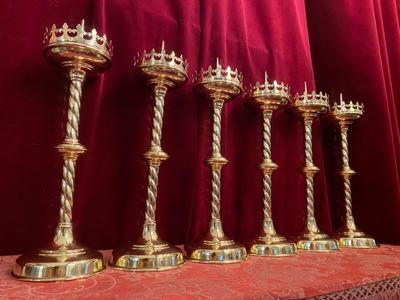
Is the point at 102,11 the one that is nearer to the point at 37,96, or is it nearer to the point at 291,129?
the point at 37,96

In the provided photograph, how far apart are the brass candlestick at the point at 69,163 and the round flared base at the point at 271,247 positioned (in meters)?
0.45

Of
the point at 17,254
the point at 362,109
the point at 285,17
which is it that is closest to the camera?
the point at 17,254

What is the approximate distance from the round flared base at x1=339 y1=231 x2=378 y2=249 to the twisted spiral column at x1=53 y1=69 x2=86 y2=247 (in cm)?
89

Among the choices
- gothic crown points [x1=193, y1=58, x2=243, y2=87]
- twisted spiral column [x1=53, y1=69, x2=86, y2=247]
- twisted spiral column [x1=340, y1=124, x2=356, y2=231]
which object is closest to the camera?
twisted spiral column [x1=53, y1=69, x2=86, y2=247]

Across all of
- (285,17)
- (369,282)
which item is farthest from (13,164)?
(285,17)

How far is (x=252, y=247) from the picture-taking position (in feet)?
3.20

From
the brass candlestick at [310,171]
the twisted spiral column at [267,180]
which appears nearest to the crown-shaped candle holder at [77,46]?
the twisted spiral column at [267,180]

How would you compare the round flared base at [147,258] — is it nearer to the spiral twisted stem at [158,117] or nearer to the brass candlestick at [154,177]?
the brass candlestick at [154,177]

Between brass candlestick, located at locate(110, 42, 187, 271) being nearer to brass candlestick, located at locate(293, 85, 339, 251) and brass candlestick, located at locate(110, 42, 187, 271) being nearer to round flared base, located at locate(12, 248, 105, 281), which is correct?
round flared base, located at locate(12, 248, 105, 281)

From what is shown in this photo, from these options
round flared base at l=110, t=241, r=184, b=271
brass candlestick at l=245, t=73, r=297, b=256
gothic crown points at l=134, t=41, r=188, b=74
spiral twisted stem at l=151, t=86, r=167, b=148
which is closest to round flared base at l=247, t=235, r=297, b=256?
brass candlestick at l=245, t=73, r=297, b=256

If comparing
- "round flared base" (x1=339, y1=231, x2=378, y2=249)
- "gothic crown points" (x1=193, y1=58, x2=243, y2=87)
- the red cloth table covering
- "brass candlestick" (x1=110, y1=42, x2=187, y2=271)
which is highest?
"gothic crown points" (x1=193, y1=58, x2=243, y2=87)

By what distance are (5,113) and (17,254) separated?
359 mm

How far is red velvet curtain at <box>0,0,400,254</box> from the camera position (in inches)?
34.9

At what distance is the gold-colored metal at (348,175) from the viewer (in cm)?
115
